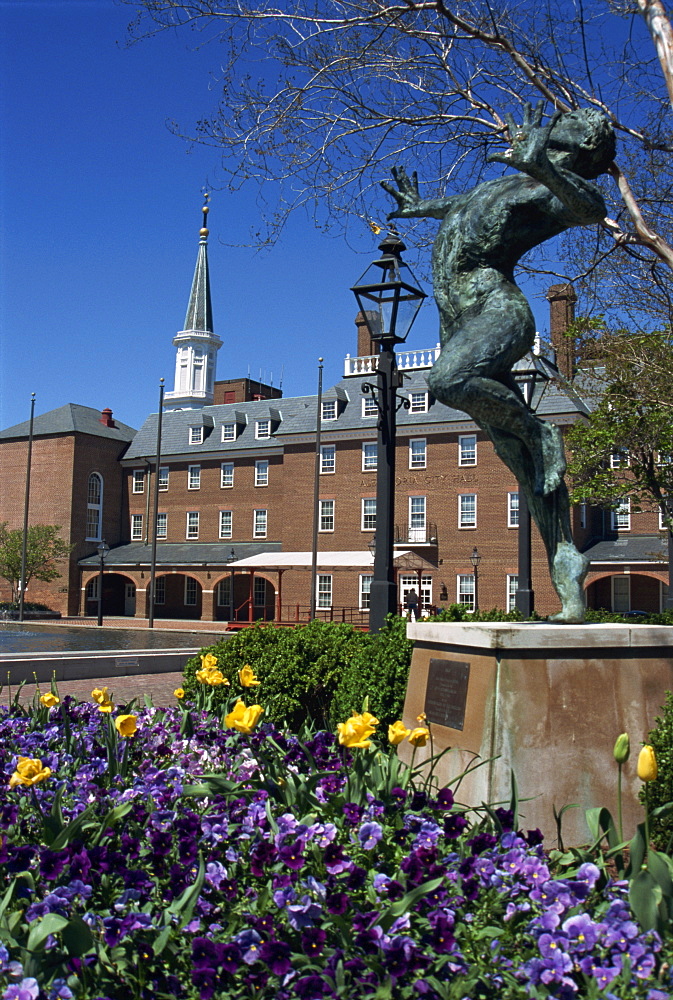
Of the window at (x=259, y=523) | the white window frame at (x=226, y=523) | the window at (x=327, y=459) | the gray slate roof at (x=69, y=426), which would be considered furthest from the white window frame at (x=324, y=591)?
the gray slate roof at (x=69, y=426)

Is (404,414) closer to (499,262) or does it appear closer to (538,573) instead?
(538,573)

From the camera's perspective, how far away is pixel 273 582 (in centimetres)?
4400

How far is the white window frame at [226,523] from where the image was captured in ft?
167

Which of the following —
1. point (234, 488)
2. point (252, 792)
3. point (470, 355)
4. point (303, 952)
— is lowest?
point (303, 952)

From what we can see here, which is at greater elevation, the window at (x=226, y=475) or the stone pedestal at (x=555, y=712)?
the window at (x=226, y=475)

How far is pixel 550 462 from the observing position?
19.2ft

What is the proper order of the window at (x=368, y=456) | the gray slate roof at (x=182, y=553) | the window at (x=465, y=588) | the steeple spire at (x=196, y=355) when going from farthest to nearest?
the steeple spire at (x=196, y=355) < the gray slate roof at (x=182, y=553) < the window at (x=368, y=456) < the window at (x=465, y=588)

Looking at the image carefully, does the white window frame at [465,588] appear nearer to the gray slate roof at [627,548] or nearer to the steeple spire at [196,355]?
the gray slate roof at [627,548]

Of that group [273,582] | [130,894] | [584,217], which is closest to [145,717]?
[130,894]

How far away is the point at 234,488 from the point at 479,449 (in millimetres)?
15674

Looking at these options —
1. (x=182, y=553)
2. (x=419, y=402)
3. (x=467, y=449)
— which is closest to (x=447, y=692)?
(x=467, y=449)

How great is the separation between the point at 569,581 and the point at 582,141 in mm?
2798

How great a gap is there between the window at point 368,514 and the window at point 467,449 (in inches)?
198

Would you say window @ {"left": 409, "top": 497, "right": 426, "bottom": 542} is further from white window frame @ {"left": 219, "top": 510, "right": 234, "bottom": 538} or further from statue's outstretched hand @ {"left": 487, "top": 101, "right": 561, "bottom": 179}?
statue's outstretched hand @ {"left": 487, "top": 101, "right": 561, "bottom": 179}
